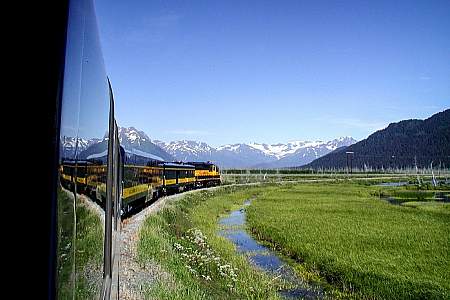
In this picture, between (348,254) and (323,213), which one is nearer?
(348,254)

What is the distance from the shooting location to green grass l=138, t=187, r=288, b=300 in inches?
436

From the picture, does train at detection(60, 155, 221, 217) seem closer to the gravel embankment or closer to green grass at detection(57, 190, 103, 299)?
green grass at detection(57, 190, 103, 299)

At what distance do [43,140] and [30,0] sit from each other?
322mm

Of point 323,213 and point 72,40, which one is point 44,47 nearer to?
point 72,40

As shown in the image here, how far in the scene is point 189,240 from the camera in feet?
62.0

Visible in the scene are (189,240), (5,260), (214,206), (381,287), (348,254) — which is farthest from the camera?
(214,206)

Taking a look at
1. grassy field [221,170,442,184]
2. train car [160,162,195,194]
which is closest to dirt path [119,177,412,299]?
train car [160,162,195,194]

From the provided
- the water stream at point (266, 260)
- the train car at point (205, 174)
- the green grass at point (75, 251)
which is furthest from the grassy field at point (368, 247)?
the train car at point (205, 174)

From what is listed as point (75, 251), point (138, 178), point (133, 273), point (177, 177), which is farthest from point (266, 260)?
point (177, 177)

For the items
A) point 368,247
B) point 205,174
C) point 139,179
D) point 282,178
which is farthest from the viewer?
point 282,178

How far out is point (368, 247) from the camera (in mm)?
19188

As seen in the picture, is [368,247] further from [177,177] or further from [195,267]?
[177,177]

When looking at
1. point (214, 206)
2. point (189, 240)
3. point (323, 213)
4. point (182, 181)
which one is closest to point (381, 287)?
point (189, 240)

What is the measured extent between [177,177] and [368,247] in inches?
969
